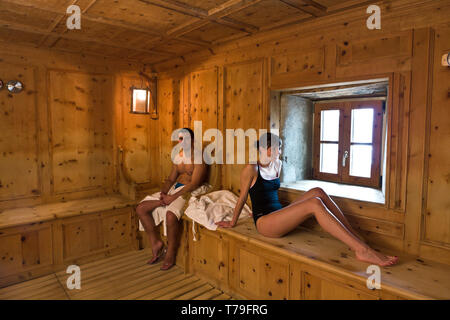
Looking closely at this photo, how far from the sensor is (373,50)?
239 cm

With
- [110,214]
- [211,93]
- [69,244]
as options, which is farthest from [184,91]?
[69,244]

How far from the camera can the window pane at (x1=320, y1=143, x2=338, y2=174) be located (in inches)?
130

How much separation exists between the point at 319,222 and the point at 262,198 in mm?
582

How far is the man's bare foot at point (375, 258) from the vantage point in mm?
2078

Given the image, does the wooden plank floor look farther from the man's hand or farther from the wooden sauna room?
the man's hand

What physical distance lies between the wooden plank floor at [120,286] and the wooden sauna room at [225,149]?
0.08 ft

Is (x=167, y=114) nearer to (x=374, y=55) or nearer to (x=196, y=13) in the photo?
(x=196, y=13)

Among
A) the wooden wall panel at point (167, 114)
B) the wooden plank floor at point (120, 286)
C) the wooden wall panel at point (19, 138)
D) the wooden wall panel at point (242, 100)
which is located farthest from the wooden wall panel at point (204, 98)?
the wooden wall panel at point (19, 138)

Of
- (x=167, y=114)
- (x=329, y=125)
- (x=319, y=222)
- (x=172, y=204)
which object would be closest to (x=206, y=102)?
(x=167, y=114)

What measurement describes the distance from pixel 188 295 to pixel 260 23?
260 centimetres

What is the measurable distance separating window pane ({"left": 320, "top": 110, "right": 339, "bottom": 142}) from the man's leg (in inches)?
72.6

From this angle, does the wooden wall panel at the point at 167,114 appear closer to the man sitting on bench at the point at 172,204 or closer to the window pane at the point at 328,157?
the man sitting on bench at the point at 172,204

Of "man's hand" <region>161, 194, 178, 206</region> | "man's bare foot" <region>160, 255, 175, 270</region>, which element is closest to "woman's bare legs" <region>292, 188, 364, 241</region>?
"man's hand" <region>161, 194, 178, 206</region>
